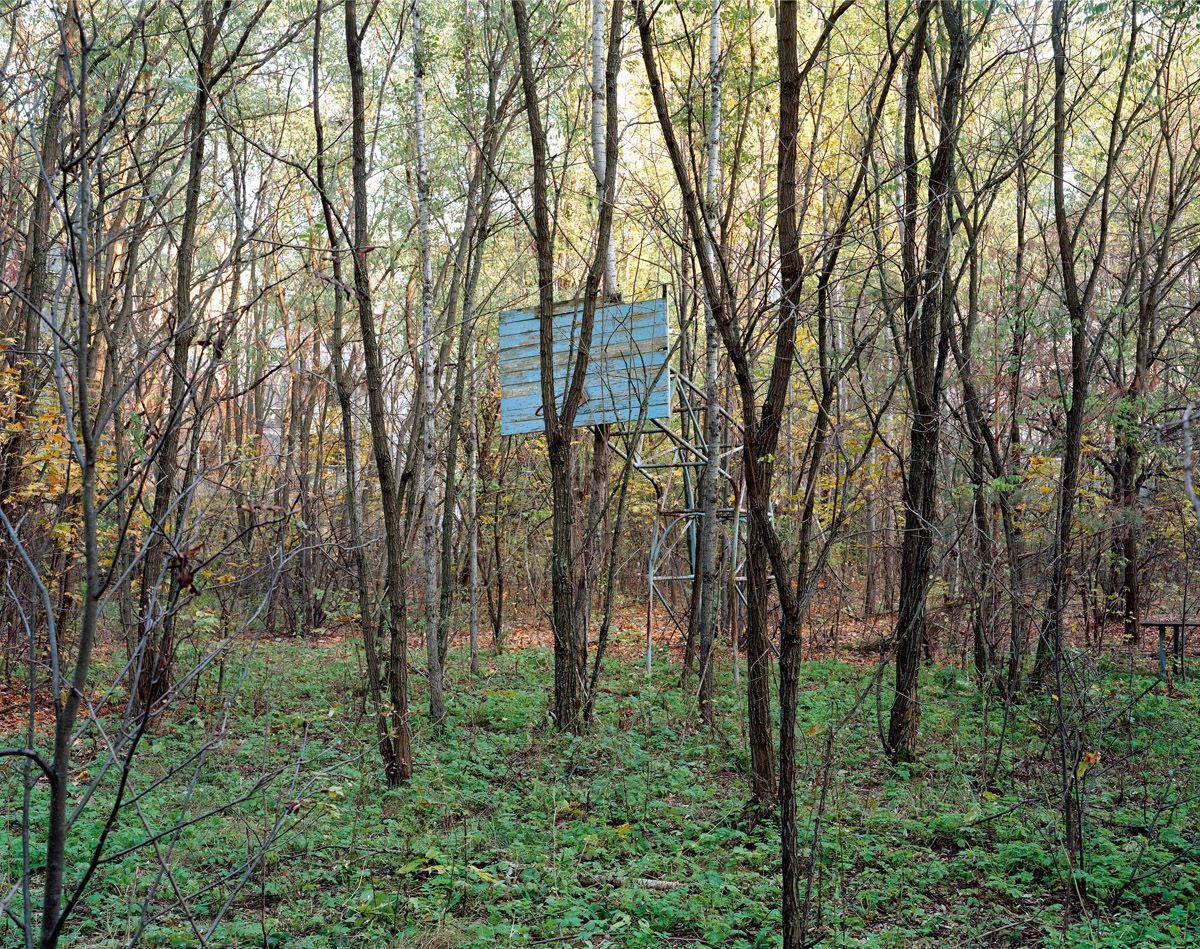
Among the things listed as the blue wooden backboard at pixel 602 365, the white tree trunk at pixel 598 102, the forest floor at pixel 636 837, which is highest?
the white tree trunk at pixel 598 102

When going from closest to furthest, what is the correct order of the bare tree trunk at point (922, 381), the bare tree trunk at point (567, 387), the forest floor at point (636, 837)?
the forest floor at point (636, 837)
the bare tree trunk at point (922, 381)
the bare tree trunk at point (567, 387)

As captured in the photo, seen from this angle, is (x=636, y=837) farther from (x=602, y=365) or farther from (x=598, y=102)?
(x=598, y=102)

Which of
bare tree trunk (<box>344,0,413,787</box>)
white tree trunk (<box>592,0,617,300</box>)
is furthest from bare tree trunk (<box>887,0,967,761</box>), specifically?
bare tree trunk (<box>344,0,413,787</box>)

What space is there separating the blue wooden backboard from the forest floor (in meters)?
2.84

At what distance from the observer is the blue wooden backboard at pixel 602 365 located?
799 centimetres

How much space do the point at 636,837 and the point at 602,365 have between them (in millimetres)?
4313

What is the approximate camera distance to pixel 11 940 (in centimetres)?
370

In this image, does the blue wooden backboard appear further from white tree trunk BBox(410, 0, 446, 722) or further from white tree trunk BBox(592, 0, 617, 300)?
white tree trunk BBox(410, 0, 446, 722)

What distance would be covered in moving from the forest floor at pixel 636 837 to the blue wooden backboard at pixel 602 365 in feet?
9.33

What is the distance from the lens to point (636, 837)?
5.00 m

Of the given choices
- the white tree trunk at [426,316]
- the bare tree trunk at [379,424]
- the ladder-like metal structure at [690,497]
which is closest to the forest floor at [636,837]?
the bare tree trunk at [379,424]

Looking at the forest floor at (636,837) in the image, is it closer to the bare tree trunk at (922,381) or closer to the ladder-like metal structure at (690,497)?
the bare tree trunk at (922,381)

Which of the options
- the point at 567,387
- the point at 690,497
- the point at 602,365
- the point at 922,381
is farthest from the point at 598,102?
the point at 690,497

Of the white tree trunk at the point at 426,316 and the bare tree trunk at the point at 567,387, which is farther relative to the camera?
the white tree trunk at the point at 426,316
